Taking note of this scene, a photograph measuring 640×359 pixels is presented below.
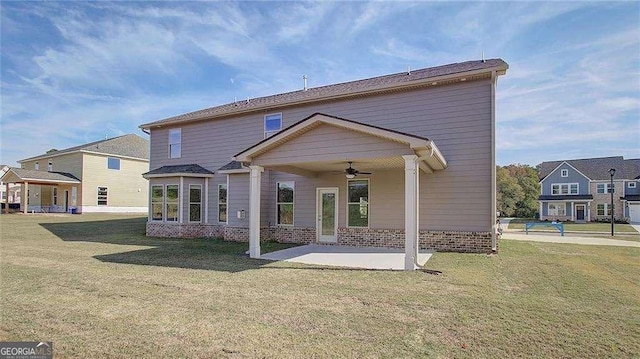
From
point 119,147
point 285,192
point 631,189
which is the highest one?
point 119,147

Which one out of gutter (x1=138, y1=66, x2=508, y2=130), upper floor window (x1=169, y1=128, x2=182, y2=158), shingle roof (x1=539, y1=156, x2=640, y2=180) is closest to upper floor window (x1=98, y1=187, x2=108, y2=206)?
gutter (x1=138, y1=66, x2=508, y2=130)

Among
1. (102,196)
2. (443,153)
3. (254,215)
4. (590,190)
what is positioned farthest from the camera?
(590,190)

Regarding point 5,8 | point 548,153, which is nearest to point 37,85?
point 5,8

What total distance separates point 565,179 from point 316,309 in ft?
144

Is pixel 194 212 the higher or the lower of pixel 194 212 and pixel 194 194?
the lower

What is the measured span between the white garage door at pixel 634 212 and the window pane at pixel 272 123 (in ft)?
129

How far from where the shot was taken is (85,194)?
28781mm

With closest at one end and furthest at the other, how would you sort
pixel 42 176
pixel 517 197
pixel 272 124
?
pixel 272 124 < pixel 42 176 < pixel 517 197

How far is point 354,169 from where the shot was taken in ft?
37.5

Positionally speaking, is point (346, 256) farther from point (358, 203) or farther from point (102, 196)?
point (102, 196)

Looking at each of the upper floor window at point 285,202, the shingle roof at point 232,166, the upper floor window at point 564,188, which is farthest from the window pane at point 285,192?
the upper floor window at point 564,188

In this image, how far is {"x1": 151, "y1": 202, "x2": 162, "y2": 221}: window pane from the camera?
1568 centimetres

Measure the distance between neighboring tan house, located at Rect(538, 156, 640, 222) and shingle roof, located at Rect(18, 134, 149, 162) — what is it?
42.8m

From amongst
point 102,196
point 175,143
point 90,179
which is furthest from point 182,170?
point 102,196
